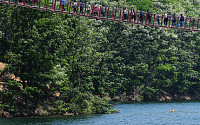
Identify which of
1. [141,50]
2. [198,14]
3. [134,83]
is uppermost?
[198,14]

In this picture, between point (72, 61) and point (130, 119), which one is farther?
point (72, 61)

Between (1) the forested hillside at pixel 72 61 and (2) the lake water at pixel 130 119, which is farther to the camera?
(1) the forested hillside at pixel 72 61

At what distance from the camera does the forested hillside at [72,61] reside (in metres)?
Result: 54.1

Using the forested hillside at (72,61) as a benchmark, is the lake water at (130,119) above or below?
below

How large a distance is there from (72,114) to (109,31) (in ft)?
120

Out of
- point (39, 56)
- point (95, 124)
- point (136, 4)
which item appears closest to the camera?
point (95, 124)

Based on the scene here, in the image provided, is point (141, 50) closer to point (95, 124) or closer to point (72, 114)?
point (72, 114)

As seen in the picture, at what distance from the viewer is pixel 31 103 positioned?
180ft

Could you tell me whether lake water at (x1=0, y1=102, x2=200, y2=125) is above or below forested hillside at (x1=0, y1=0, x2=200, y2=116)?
below

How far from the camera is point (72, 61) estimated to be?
2440 inches

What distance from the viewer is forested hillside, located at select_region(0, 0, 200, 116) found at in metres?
54.1

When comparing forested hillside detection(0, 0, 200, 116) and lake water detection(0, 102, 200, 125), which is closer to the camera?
lake water detection(0, 102, 200, 125)

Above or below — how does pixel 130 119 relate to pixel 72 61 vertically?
below

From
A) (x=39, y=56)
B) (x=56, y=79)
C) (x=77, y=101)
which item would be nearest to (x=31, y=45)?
(x=39, y=56)
